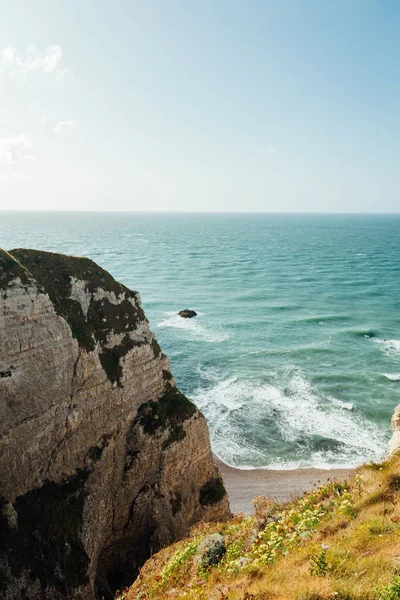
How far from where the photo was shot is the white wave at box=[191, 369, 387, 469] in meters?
42.8

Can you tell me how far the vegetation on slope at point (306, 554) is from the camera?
919cm

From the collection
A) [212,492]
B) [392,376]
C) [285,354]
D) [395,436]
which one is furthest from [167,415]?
[392,376]

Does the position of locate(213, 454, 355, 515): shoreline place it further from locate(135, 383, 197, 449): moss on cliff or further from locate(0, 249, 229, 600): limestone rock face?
locate(135, 383, 197, 449): moss on cliff

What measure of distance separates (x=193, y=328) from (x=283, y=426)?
114 ft

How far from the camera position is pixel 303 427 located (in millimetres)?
47312

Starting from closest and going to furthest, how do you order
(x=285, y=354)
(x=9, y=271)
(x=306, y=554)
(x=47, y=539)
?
(x=306, y=554), (x=47, y=539), (x=9, y=271), (x=285, y=354)

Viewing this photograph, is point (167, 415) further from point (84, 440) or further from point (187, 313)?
point (187, 313)

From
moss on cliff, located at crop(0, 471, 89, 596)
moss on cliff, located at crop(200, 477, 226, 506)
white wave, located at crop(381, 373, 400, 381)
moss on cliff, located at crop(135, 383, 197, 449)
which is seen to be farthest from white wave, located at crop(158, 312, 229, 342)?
moss on cliff, located at crop(0, 471, 89, 596)

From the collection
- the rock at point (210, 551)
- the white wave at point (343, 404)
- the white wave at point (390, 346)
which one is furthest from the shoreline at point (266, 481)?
the white wave at point (390, 346)

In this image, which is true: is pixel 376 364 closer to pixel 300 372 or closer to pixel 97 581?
pixel 300 372

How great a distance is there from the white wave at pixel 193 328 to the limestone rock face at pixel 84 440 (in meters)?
43.4

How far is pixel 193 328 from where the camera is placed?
78.5 metres

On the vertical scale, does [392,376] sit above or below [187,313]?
below

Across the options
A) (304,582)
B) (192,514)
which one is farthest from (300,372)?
(304,582)
